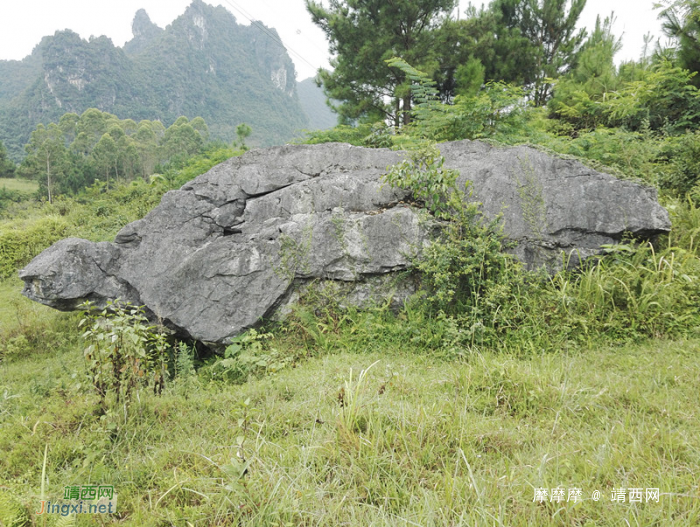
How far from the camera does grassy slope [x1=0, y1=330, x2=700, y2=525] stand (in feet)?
5.92

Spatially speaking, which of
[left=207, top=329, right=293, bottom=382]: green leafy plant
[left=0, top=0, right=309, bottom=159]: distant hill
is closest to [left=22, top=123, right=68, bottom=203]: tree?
[left=207, top=329, right=293, bottom=382]: green leafy plant

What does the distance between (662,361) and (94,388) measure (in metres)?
4.82

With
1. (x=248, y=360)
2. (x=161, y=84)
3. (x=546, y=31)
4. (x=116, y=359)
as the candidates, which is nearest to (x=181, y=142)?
(x=546, y=31)

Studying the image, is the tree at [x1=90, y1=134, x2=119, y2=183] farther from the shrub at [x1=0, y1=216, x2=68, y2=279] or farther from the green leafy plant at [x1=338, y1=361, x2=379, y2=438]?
the green leafy plant at [x1=338, y1=361, x2=379, y2=438]

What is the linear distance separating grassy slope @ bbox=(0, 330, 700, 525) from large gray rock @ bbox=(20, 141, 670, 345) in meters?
1.50

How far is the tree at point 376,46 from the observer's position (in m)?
10.6

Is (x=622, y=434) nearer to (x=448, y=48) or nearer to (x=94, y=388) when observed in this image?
(x=94, y=388)

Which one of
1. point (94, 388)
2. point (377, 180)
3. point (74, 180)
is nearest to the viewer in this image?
point (94, 388)

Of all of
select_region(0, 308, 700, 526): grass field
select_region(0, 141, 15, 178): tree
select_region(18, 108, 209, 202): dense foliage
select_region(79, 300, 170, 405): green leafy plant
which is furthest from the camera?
select_region(0, 141, 15, 178): tree

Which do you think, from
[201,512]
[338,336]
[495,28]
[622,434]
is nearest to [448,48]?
[495,28]

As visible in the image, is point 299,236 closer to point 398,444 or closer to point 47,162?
point 398,444

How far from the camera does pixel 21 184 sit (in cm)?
3177

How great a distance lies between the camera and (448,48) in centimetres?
1101

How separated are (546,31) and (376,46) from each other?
6.56 meters
